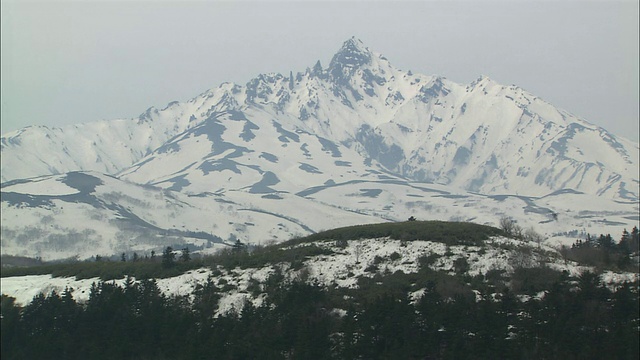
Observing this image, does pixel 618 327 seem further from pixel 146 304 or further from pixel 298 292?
pixel 146 304

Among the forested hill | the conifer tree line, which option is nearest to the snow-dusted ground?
the forested hill

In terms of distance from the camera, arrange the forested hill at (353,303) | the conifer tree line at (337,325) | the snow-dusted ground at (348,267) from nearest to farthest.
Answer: the conifer tree line at (337,325), the forested hill at (353,303), the snow-dusted ground at (348,267)

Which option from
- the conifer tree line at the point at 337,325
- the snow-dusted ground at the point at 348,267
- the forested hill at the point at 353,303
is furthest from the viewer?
the snow-dusted ground at the point at 348,267

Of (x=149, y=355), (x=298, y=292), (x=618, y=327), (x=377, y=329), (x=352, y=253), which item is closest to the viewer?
(x=618, y=327)

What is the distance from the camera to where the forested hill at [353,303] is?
336ft

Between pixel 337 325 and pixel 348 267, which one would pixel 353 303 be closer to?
pixel 337 325

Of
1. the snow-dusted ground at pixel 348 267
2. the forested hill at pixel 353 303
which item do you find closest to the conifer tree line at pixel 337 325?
the forested hill at pixel 353 303

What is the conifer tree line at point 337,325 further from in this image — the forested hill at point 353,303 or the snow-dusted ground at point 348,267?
the snow-dusted ground at point 348,267

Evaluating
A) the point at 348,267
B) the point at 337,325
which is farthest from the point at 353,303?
the point at 348,267

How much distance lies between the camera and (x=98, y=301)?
423 feet

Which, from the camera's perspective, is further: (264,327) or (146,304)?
(146,304)

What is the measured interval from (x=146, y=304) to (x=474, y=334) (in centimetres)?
5252

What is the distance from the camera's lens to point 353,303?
12175cm

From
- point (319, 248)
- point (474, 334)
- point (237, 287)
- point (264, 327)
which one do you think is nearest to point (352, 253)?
point (319, 248)
